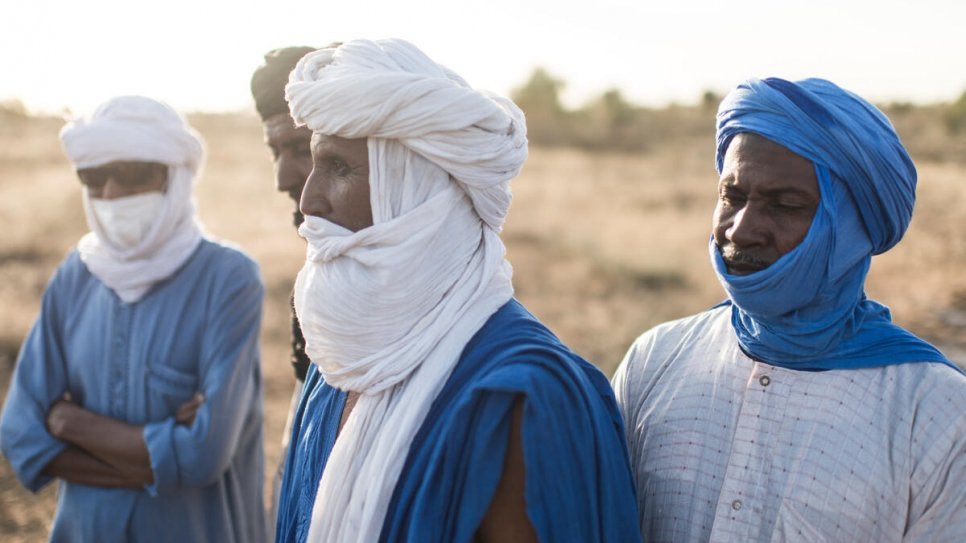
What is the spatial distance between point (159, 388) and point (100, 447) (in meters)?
0.29

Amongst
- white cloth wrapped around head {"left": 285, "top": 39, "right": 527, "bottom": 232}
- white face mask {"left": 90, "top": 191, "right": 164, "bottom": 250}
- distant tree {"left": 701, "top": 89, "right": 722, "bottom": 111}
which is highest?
white cloth wrapped around head {"left": 285, "top": 39, "right": 527, "bottom": 232}

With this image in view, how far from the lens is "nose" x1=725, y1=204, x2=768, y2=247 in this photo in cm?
230

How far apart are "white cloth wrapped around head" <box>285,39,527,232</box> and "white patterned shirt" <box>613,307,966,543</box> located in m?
0.71

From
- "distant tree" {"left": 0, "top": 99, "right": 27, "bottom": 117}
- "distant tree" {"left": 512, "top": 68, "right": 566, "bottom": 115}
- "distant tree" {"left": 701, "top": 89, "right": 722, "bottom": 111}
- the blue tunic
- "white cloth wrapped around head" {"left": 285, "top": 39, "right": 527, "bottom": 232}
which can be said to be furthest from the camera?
"distant tree" {"left": 512, "top": 68, "right": 566, "bottom": 115}

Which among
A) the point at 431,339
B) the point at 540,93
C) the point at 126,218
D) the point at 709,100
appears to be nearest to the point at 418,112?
the point at 431,339

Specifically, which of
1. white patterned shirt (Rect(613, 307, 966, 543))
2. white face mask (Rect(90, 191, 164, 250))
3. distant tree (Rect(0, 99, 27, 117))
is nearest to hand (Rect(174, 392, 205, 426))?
white face mask (Rect(90, 191, 164, 250))

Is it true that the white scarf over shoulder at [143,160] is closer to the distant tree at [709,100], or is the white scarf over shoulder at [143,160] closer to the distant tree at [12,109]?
the distant tree at [12,109]

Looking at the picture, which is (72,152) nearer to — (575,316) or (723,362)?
(723,362)

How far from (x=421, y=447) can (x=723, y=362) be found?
883mm

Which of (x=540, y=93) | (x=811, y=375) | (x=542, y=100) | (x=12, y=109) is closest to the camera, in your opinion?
(x=811, y=375)

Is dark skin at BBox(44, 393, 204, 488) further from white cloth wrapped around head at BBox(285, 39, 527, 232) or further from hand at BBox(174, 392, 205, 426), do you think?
white cloth wrapped around head at BBox(285, 39, 527, 232)

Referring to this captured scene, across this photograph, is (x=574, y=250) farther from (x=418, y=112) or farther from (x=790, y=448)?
(x=418, y=112)

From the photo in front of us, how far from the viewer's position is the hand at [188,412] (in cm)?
352

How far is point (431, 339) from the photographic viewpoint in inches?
86.2
